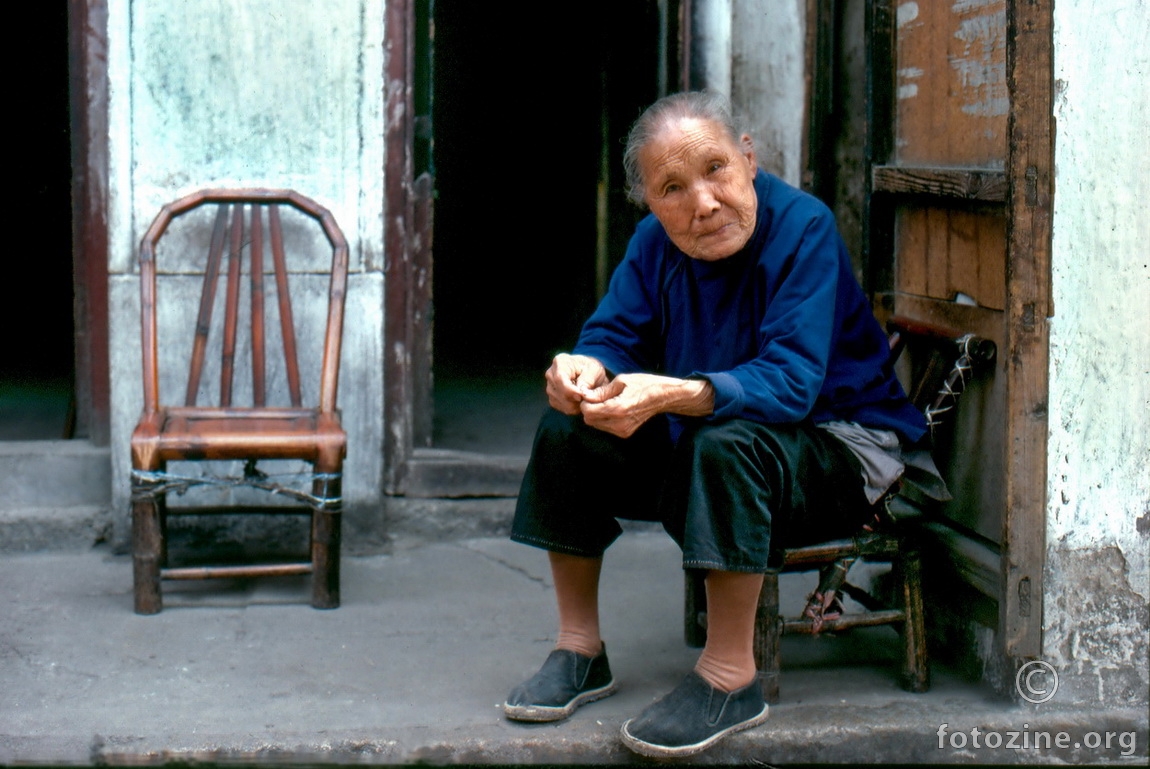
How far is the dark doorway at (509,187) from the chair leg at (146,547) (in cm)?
368

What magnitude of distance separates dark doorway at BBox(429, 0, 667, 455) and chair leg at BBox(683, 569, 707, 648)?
4010mm

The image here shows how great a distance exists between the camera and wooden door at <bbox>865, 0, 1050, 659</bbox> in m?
2.71

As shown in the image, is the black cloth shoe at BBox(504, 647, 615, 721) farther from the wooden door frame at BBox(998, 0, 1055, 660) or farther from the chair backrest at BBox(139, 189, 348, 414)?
the chair backrest at BBox(139, 189, 348, 414)

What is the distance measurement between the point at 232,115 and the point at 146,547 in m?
1.32

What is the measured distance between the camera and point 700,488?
8.45 feet

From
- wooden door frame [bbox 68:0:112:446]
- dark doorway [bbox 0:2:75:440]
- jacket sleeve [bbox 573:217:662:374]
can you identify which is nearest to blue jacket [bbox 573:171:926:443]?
jacket sleeve [bbox 573:217:662:374]

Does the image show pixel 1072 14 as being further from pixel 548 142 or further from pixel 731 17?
pixel 548 142

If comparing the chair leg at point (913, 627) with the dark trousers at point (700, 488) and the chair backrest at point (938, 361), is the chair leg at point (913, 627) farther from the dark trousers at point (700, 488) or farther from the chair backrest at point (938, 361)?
the chair backrest at point (938, 361)

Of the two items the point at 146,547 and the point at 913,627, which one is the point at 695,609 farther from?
the point at 146,547

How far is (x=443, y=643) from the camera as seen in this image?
3354 millimetres

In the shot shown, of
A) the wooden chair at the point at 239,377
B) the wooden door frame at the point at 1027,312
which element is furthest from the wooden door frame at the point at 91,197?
A: the wooden door frame at the point at 1027,312

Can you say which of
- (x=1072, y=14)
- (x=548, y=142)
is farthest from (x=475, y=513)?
(x=548, y=142)

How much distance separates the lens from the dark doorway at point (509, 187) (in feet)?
26.0

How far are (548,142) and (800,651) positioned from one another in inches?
240
